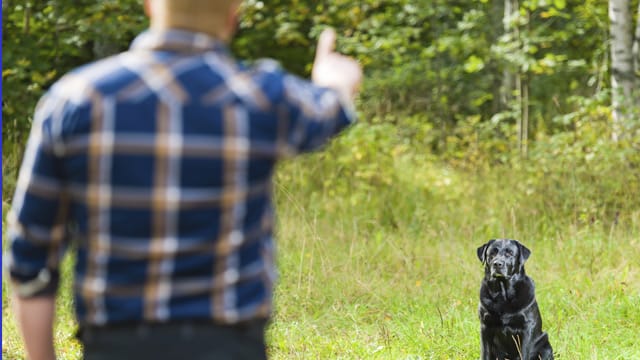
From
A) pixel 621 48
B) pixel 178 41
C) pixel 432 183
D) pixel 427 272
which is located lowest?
pixel 432 183

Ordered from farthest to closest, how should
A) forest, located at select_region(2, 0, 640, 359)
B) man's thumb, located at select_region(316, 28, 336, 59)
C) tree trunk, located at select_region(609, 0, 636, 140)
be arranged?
tree trunk, located at select_region(609, 0, 636, 140), forest, located at select_region(2, 0, 640, 359), man's thumb, located at select_region(316, 28, 336, 59)

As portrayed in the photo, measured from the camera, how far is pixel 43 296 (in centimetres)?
177

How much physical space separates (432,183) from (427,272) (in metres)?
3.05

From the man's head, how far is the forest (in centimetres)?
382

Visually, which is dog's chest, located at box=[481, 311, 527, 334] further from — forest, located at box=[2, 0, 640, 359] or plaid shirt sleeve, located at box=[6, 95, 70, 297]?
plaid shirt sleeve, located at box=[6, 95, 70, 297]

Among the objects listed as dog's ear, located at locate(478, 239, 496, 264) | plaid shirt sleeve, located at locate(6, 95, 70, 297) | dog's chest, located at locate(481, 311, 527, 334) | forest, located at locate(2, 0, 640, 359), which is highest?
plaid shirt sleeve, located at locate(6, 95, 70, 297)

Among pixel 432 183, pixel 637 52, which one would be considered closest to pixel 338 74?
pixel 432 183

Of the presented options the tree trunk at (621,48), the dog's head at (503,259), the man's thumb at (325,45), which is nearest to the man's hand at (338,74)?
the man's thumb at (325,45)

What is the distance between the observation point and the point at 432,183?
998 cm

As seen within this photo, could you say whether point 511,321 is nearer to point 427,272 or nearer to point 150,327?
point 427,272

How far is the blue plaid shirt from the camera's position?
1618mm

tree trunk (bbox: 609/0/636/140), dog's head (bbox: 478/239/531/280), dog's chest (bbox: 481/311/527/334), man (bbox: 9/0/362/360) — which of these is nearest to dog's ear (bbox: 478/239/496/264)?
dog's head (bbox: 478/239/531/280)

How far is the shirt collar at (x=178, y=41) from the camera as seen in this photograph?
5.53 ft

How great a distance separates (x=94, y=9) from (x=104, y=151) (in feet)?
29.0
